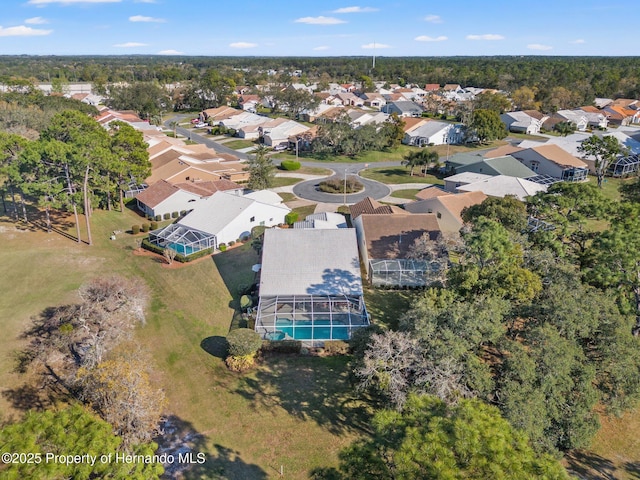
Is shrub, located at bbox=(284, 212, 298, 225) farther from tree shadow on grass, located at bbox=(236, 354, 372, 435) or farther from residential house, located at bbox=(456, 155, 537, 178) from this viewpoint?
residential house, located at bbox=(456, 155, 537, 178)

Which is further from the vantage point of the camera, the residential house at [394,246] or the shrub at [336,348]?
the residential house at [394,246]

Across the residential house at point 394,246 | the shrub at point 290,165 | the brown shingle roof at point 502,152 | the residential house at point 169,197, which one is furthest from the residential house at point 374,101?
the residential house at point 394,246

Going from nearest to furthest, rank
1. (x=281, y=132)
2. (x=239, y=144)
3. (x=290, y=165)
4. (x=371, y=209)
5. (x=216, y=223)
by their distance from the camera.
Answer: (x=216, y=223) < (x=371, y=209) < (x=290, y=165) < (x=281, y=132) < (x=239, y=144)

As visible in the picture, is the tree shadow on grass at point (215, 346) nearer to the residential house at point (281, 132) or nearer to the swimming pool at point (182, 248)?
the swimming pool at point (182, 248)

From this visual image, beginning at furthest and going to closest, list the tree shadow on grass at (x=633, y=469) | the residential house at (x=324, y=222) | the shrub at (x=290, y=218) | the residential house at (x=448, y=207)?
the shrub at (x=290, y=218)
the residential house at (x=448, y=207)
the residential house at (x=324, y=222)
the tree shadow on grass at (x=633, y=469)

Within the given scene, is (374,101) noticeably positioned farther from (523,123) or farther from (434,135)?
(434,135)

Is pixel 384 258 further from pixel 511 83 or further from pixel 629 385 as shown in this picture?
pixel 511 83

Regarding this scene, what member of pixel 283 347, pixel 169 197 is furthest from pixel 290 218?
pixel 283 347
